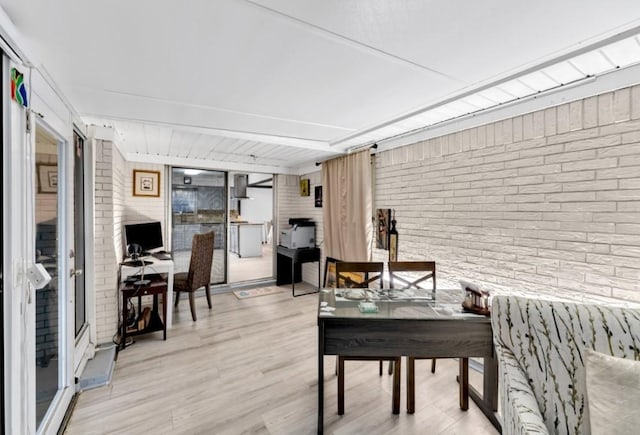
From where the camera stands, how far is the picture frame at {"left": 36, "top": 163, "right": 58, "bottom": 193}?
1.70m

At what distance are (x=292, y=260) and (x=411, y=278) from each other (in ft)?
7.05

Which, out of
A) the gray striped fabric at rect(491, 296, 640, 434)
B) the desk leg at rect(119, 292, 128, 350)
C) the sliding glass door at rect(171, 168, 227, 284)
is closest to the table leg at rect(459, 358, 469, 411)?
the gray striped fabric at rect(491, 296, 640, 434)

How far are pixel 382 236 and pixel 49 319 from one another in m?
3.13

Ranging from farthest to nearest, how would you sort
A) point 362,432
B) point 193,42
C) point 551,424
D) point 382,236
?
1. point 382,236
2. point 362,432
3. point 193,42
4. point 551,424

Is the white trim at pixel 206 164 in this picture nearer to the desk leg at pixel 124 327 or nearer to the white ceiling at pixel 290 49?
the white ceiling at pixel 290 49

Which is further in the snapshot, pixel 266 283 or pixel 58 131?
pixel 266 283

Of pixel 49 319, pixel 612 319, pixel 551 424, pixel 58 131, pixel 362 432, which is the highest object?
pixel 58 131

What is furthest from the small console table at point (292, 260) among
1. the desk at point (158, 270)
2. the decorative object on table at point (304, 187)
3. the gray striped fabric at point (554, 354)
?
the gray striped fabric at point (554, 354)

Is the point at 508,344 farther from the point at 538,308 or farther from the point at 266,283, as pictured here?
the point at 266,283

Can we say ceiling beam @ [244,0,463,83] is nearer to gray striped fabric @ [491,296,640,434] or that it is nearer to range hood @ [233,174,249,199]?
gray striped fabric @ [491,296,640,434]

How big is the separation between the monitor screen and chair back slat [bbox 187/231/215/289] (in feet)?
2.10

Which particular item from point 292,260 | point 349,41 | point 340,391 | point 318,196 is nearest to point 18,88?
point 349,41

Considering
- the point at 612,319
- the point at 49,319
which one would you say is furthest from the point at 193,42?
the point at 612,319

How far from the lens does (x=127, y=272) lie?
10.1 ft
